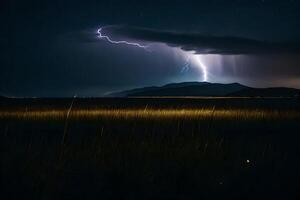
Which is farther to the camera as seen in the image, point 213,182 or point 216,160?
point 216,160

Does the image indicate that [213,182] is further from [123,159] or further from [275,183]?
[123,159]

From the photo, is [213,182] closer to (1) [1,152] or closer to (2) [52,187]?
(2) [52,187]

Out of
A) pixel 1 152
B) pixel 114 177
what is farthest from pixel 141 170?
pixel 1 152

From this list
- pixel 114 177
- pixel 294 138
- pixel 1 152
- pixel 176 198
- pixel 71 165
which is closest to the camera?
pixel 176 198

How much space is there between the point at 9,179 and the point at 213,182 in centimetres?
281

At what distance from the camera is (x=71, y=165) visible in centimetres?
895

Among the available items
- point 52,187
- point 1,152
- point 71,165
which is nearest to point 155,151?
point 71,165

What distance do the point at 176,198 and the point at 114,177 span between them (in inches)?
40.1

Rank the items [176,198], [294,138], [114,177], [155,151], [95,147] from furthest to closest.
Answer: [294,138], [95,147], [155,151], [114,177], [176,198]

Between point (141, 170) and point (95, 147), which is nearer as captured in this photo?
point (141, 170)

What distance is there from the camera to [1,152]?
981cm

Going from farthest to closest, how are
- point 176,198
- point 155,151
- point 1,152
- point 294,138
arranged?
point 294,138
point 155,151
point 1,152
point 176,198

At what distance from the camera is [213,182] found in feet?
25.8

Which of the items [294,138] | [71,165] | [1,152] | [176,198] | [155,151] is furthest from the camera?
[294,138]
